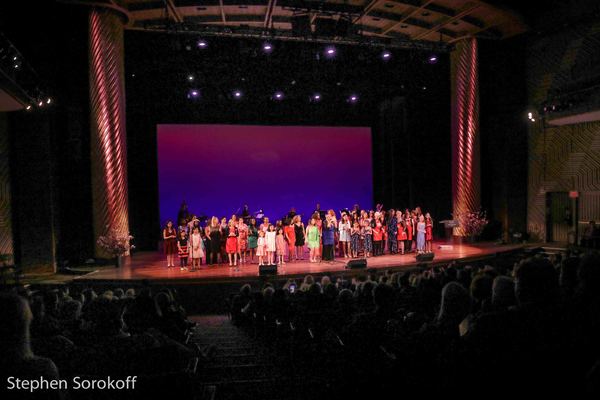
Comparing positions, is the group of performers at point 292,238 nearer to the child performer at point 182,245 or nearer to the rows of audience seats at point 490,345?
the child performer at point 182,245

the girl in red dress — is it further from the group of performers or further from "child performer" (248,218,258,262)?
"child performer" (248,218,258,262)

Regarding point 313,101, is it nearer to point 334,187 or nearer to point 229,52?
point 334,187

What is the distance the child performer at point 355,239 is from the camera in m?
13.6

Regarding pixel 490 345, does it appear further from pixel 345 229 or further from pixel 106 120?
pixel 106 120

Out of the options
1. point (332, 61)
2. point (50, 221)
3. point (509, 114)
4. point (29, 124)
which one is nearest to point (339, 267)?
point (332, 61)

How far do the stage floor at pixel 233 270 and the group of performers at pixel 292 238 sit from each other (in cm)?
39

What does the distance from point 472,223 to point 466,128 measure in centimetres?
364

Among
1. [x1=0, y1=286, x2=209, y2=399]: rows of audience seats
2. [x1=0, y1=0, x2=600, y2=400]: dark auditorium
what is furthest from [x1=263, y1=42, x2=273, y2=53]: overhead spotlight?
[x1=0, y1=286, x2=209, y2=399]: rows of audience seats

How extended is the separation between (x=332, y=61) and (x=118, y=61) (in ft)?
22.4

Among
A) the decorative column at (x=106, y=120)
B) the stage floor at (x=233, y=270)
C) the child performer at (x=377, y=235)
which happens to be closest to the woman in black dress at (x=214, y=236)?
the stage floor at (x=233, y=270)

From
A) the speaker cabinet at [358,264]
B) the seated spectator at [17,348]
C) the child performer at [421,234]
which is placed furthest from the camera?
the child performer at [421,234]

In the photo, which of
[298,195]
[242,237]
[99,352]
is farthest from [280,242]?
[99,352]

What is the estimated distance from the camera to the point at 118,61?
43.6 feet

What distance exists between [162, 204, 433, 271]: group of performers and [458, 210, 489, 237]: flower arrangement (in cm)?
288
